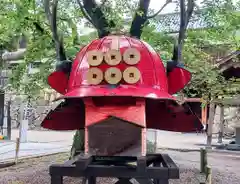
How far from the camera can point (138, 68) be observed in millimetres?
3477

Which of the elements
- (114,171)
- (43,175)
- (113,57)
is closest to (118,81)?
(113,57)

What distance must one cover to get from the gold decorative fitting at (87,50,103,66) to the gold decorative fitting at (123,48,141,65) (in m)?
0.24

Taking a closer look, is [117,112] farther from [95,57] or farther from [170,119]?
[170,119]

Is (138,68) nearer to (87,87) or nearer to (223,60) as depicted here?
(87,87)

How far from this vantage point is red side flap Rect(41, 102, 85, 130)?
4031 mm

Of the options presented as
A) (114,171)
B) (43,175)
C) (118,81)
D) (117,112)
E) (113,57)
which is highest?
(113,57)

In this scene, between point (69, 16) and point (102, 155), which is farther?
point (69, 16)

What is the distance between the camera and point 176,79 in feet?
13.3

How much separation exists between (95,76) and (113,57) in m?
0.26

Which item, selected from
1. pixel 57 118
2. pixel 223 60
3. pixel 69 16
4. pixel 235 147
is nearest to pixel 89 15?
pixel 69 16

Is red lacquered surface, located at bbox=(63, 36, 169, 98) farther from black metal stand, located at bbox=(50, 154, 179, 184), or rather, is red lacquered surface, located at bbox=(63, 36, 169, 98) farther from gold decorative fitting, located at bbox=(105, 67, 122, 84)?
black metal stand, located at bbox=(50, 154, 179, 184)

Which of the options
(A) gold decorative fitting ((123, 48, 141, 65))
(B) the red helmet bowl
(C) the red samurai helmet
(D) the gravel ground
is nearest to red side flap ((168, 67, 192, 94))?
(C) the red samurai helmet

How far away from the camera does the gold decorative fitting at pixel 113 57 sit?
11.3 ft

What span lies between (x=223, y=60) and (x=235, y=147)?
3.84 metres
